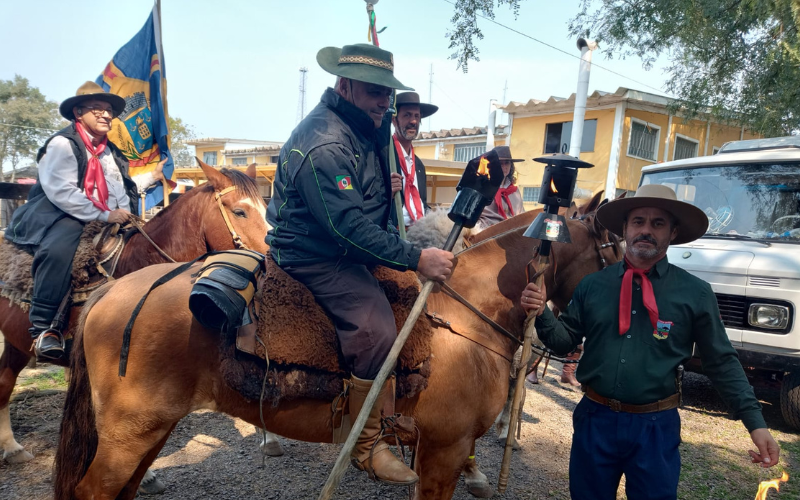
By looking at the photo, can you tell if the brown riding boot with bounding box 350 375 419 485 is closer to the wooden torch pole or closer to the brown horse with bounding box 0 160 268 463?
the wooden torch pole

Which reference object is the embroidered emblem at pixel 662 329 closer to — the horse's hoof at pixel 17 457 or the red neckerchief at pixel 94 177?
the red neckerchief at pixel 94 177

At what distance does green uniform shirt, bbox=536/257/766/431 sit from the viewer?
225 cm

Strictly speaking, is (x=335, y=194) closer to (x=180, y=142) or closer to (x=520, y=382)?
(x=520, y=382)

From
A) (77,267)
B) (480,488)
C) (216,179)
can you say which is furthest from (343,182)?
(480,488)

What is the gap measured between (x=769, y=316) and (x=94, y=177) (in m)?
6.51

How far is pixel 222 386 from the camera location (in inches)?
96.8

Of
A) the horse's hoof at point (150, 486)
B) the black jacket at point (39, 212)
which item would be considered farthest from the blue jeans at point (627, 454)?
the black jacket at point (39, 212)

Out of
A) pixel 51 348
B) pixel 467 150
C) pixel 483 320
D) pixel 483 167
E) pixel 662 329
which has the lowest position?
pixel 51 348

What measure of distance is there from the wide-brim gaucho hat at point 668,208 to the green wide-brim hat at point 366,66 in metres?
1.27

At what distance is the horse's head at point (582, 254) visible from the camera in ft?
9.62

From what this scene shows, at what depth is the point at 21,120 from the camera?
37906mm

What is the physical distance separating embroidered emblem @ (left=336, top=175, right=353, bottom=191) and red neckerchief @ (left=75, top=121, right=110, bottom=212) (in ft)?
8.72

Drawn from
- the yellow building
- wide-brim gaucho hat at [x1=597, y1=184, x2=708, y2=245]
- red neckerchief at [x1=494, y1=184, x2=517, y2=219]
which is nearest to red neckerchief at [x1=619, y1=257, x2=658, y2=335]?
wide-brim gaucho hat at [x1=597, y1=184, x2=708, y2=245]

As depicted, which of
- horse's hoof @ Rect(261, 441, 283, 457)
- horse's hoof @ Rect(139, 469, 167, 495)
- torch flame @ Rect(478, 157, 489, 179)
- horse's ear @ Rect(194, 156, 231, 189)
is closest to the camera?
torch flame @ Rect(478, 157, 489, 179)
